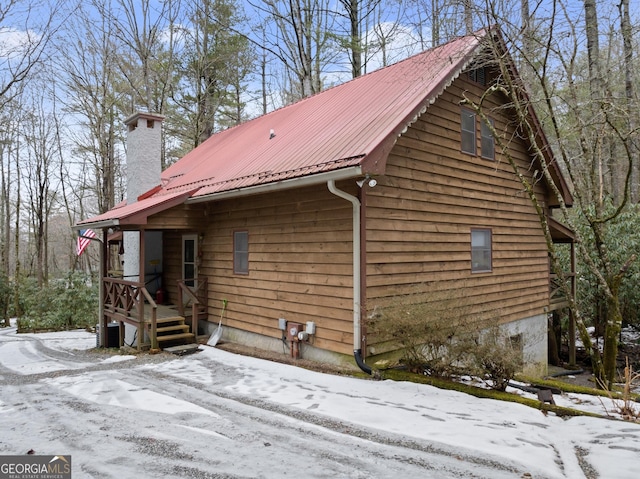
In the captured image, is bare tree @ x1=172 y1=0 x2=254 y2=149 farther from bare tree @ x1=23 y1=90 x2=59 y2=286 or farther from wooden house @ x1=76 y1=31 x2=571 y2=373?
wooden house @ x1=76 y1=31 x2=571 y2=373

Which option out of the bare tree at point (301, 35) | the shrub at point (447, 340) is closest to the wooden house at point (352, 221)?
the shrub at point (447, 340)

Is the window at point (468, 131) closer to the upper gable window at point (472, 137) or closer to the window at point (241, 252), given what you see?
the upper gable window at point (472, 137)

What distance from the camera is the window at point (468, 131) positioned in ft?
28.5

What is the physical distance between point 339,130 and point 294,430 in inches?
195

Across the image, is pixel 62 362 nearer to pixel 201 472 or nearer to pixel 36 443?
pixel 36 443

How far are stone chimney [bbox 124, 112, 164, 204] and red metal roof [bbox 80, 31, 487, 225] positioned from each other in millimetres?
565

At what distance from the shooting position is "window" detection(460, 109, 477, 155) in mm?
8690

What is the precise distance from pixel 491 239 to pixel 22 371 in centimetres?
948

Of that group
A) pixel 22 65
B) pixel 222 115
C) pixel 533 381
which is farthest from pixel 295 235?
pixel 222 115

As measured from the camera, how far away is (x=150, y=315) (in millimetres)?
9672

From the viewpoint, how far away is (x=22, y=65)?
9.95 meters

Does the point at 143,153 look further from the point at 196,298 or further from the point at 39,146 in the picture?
the point at 39,146

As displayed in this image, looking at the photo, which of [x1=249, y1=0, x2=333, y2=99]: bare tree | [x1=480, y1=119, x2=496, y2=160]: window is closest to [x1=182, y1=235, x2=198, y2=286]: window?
[x1=480, y1=119, x2=496, y2=160]: window

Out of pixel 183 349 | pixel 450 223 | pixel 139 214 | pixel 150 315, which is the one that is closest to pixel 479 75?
pixel 450 223
